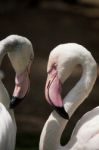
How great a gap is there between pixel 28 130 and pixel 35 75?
11.2 feet

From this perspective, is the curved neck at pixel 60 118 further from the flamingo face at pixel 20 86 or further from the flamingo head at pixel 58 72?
the flamingo face at pixel 20 86

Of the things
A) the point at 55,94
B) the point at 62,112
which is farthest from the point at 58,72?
the point at 62,112

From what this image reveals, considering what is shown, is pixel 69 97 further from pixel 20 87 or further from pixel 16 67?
pixel 16 67

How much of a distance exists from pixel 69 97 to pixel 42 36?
38.6 feet

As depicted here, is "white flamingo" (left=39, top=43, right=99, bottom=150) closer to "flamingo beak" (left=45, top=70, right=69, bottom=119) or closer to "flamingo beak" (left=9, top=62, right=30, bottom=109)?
"flamingo beak" (left=45, top=70, right=69, bottom=119)

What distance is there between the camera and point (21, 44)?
7.32 metres

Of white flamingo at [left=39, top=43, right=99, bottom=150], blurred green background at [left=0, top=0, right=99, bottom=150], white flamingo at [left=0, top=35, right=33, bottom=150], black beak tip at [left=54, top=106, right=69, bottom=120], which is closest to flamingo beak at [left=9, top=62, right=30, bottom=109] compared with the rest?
white flamingo at [left=0, top=35, right=33, bottom=150]

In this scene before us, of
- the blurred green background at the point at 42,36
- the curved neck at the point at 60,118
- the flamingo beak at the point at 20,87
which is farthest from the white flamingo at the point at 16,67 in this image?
the blurred green background at the point at 42,36

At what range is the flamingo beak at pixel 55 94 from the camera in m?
7.32

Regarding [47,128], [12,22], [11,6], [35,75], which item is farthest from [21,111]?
[11,6]

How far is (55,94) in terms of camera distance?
7.36 meters

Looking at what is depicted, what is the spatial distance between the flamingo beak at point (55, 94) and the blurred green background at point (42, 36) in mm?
2888

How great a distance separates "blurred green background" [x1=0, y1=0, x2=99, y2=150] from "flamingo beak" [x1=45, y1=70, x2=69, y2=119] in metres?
2.89

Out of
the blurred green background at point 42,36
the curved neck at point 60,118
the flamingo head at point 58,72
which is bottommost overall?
the blurred green background at point 42,36
